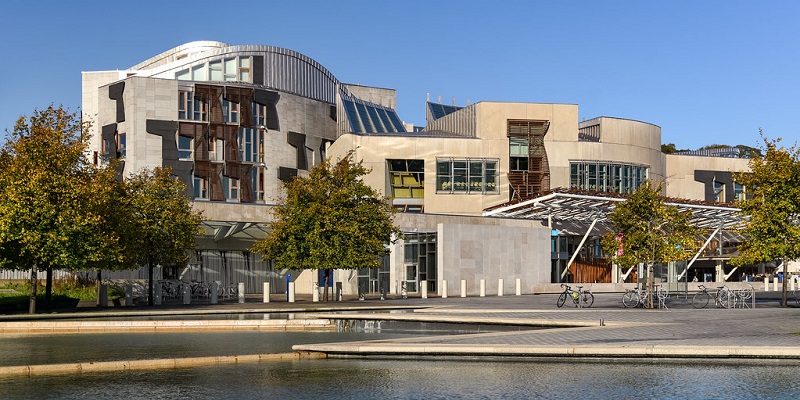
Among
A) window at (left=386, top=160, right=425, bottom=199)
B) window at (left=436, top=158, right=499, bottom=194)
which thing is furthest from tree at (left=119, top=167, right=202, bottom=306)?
window at (left=436, top=158, right=499, bottom=194)

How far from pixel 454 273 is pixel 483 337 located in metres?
34.7

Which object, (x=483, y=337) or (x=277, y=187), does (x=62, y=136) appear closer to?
(x=483, y=337)

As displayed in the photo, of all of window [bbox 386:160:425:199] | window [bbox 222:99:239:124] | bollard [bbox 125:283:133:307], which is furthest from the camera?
window [bbox 222:99:239:124]

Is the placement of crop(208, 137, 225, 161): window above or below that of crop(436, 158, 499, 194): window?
above

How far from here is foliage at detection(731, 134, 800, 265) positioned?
129 feet

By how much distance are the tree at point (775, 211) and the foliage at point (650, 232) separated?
8.03 feet

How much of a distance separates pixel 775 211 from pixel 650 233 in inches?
206

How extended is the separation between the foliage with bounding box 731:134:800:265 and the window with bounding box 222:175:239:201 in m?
50.7

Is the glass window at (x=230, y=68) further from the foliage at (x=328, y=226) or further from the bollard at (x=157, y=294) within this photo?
the bollard at (x=157, y=294)

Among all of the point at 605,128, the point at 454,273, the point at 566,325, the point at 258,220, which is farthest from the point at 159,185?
the point at 605,128

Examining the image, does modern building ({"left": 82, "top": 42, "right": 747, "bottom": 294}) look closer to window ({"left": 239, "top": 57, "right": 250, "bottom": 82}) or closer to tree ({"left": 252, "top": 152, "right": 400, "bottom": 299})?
window ({"left": 239, "top": 57, "right": 250, "bottom": 82})

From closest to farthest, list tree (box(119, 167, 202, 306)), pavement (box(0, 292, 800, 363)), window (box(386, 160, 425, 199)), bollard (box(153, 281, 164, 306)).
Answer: pavement (box(0, 292, 800, 363)) → tree (box(119, 167, 202, 306)) → bollard (box(153, 281, 164, 306)) → window (box(386, 160, 425, 199))

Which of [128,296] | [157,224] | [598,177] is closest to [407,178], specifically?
[598,177]

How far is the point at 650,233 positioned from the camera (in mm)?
39688
